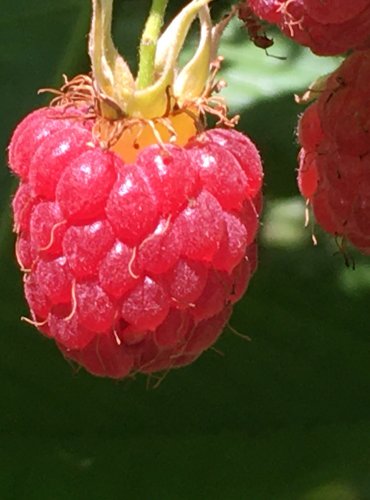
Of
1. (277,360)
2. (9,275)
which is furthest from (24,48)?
(277,360)

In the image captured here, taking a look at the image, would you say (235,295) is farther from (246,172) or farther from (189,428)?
(189,428)

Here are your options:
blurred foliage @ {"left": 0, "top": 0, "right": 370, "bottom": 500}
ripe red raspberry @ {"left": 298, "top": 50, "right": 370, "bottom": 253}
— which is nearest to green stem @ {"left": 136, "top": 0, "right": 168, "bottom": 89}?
ripe red raspberry @ {"left": 298, "top": 50, "right": 370, "bottom": 253}

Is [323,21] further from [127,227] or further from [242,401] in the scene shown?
[242,401]

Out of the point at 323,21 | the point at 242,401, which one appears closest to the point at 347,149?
the point at 323,21

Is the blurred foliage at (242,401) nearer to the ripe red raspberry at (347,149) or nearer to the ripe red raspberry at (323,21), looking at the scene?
the ripe red raspberry at (347,149)

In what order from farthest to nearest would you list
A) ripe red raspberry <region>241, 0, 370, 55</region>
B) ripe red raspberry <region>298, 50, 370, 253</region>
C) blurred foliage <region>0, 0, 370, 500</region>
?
blurred foliage <region>0, 0, 370, 500</region>
ripe red raspberry <region>298, 50, 370, 253</region>
ripe red raspberry <region>241, 0, 370, 55</region>

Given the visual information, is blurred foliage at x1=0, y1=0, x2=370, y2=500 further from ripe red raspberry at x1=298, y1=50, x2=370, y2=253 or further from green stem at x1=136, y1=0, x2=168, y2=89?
green stem at x1=136, y1=0, x2=168, y2=89
